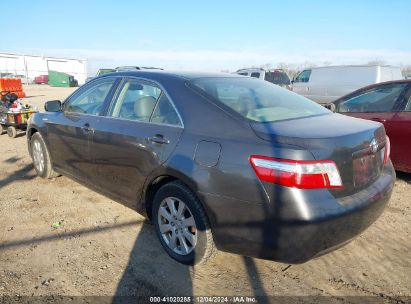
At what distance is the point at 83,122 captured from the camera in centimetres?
406

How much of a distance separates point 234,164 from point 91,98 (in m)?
2.40

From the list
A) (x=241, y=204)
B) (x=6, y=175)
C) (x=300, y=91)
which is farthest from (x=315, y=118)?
(x=300, y=91)

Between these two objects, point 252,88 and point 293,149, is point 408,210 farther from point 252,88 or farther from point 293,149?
point 293,149

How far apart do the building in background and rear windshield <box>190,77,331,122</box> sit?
60965 mm

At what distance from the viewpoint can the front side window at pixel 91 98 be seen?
13.0 ft

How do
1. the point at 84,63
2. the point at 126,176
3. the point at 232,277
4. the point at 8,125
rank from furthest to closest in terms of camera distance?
the point at 84,63
the point at 8,125
the point at 126,176
the point at 232,277

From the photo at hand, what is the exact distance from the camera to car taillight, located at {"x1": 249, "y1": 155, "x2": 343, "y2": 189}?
7.59ft

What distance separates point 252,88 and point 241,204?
140 cm

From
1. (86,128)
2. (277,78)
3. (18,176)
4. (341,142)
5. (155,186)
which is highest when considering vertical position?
(341,142)

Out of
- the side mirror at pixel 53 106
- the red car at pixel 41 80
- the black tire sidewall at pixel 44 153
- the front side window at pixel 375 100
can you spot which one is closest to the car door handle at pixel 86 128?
the side mirror at pixel 53 106

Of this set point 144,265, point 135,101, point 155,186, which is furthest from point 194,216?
point 135,101

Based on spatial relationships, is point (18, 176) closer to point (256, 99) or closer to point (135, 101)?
point (135, 101)

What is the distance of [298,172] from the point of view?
2309mm

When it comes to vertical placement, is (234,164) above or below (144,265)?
above
